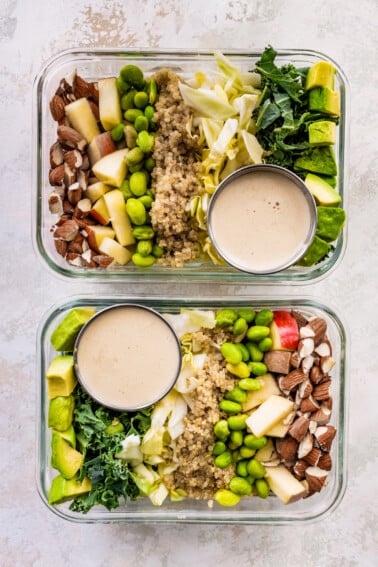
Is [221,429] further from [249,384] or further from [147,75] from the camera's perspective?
[147,75]

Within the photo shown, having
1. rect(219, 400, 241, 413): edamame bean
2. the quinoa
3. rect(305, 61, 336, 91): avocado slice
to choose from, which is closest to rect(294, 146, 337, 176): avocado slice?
rect(305, 61, 336, 91): avocado slice

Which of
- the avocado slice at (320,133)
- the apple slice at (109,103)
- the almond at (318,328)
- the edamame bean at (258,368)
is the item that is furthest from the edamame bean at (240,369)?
the apple slice at (109,103)

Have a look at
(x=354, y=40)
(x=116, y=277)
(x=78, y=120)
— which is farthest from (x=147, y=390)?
(x=354, y=40)

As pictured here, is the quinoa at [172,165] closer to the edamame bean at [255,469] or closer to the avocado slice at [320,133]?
the avocado slice at [320,133]

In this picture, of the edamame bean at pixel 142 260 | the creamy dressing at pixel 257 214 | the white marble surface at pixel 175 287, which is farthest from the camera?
the white marble surface at pixel 175 287

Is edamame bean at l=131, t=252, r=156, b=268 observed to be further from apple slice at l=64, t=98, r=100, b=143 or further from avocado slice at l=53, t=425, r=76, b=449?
avocado slice at l=53, t=425, r=76, b=449

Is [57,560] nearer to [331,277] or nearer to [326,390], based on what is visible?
[326,390]
